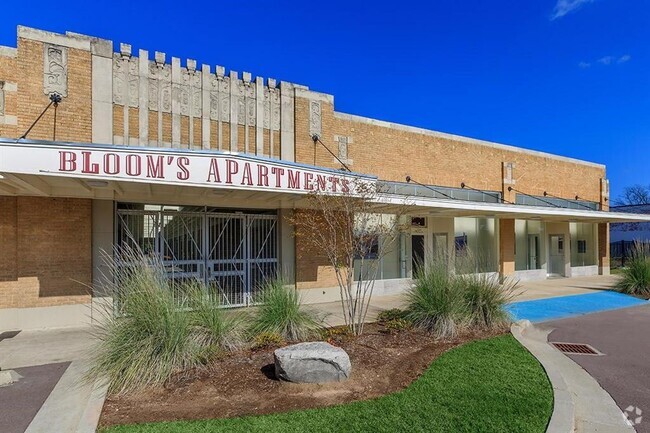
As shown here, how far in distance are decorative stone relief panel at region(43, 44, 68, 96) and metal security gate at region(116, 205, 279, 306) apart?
324 cm

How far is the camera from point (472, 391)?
525cm

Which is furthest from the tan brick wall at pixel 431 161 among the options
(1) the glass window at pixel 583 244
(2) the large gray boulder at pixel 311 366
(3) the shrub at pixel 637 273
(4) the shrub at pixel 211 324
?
(2) the large gray boulder at pixel 311 366

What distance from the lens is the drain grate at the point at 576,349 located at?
7716mm

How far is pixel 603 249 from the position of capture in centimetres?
2495

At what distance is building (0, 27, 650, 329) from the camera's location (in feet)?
28.5

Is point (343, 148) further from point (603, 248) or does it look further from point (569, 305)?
point (603, 248)

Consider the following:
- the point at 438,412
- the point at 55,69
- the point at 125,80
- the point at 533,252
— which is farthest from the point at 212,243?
the point at 533,252

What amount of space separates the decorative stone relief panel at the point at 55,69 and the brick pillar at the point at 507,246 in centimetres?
1819

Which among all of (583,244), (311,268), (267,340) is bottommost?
(267,340)

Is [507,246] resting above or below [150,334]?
above

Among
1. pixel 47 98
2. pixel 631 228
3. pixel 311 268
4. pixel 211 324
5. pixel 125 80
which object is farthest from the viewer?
pixel 631 228

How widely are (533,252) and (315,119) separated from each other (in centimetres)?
1491

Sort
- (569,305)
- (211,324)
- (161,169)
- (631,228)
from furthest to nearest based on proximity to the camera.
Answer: (631,228), (569,305), (161,169), (211,324)

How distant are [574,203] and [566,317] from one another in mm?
14876
